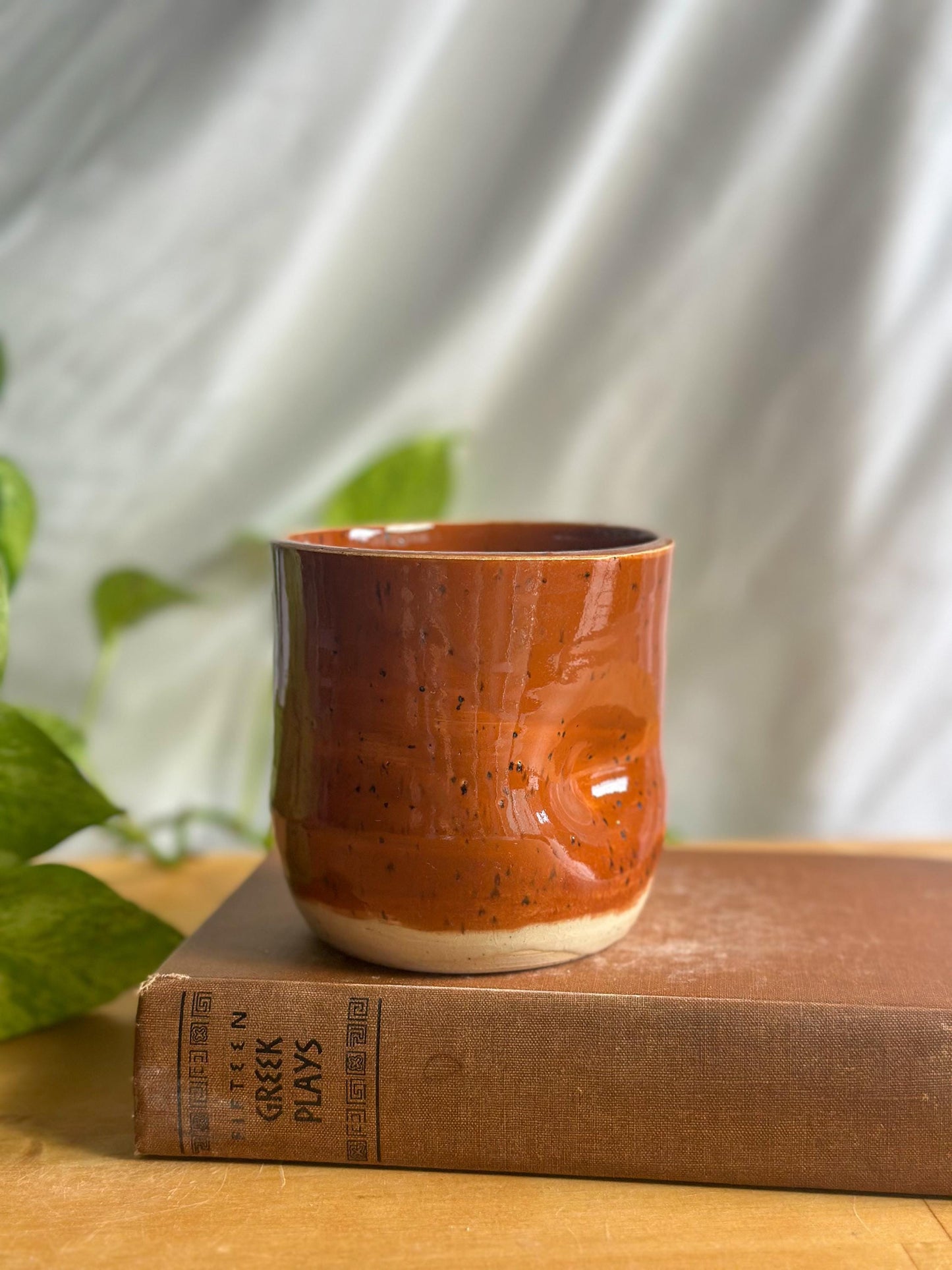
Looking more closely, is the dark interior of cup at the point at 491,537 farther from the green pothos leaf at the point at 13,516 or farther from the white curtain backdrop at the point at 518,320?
the white curtain backdrop at the point at 518,320

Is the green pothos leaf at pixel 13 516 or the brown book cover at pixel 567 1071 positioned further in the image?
the green pothos leaf at pixel 13 516

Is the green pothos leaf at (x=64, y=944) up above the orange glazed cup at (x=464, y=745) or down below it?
below

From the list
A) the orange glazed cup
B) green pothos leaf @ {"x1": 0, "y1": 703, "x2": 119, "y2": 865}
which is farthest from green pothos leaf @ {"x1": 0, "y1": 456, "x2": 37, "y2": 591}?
the orange glazed cup

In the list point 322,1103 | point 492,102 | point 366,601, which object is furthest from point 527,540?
point 492,102

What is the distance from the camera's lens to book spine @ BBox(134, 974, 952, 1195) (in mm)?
443

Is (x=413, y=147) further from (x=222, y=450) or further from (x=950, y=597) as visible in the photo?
(x=950, y=597)

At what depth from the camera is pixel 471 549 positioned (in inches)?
24.3

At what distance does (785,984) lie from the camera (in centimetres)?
47

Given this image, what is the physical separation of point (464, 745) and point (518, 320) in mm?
483

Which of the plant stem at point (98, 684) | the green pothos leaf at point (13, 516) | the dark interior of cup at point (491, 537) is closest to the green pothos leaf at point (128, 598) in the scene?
the plant stem at point (98, 684)

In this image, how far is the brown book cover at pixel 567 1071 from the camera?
44 centimetres

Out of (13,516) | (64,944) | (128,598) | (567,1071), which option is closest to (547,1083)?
(567,1071)

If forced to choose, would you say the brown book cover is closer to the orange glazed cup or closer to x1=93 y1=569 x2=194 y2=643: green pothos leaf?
the orange glazed cup

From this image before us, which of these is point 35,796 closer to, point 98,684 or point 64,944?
point 64,944
